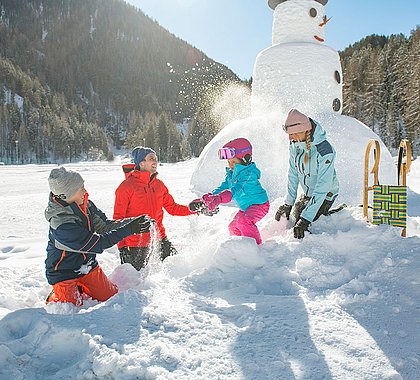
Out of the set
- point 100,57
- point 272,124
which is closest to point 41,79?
point 100,57

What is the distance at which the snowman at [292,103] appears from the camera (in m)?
7.82

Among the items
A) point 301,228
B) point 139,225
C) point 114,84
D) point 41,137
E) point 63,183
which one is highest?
point 114,84

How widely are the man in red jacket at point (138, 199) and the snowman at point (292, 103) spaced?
448cm

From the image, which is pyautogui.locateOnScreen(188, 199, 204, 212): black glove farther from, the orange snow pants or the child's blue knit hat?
the orange snow pants

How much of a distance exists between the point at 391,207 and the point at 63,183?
9.92ft

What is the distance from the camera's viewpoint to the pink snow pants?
10.6ft

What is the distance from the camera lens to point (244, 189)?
339 centimetres

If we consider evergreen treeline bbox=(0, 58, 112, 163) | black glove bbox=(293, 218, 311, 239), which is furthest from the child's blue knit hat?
evergreen treeline bbox=(0, 58, 112, 163)

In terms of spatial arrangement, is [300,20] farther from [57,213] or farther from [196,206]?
[57,213]

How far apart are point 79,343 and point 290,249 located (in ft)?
6.02

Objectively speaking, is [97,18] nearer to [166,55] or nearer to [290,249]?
[166,55]

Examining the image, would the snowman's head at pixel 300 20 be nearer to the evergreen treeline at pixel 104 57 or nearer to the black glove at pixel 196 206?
the black glove at pixel 196 206

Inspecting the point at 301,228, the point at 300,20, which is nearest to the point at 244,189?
the point at 301,228

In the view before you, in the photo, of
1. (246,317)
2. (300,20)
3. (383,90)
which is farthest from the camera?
(383,90)
